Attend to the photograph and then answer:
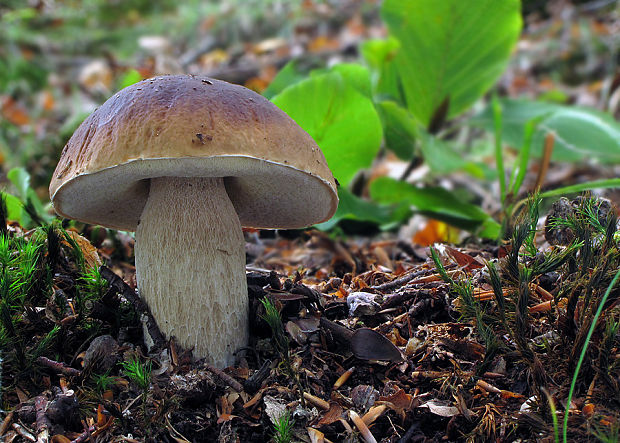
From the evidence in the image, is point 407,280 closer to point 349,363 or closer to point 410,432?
point 349,363

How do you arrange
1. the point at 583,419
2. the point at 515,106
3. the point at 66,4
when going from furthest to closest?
the point at 66,4
the point at 515,106
the point at 583,419

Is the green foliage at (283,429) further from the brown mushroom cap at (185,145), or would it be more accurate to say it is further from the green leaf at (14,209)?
the green leaf at (14,209)

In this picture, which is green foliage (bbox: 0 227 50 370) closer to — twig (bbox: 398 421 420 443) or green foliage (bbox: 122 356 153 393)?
green foliage (bbox: 122 356 153 393)

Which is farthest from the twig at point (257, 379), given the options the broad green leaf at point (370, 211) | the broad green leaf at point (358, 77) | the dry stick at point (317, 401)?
the broad green leaf at point (358, 77)

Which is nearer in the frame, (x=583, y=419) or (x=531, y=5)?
(x=583, y=419)

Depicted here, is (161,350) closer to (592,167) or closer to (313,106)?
(313,106)

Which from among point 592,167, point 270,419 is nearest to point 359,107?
point 270,419
